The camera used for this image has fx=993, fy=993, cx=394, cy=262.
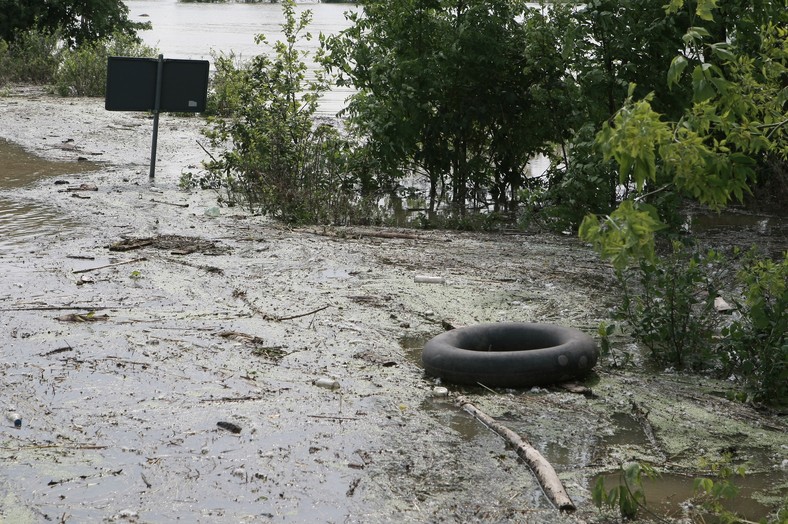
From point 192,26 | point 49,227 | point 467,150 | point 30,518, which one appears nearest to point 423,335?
point 30,518

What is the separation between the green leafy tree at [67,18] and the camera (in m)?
27.5

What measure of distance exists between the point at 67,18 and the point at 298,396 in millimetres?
25637

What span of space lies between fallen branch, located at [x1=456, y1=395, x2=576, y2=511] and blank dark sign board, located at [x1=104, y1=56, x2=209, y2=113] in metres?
8.28

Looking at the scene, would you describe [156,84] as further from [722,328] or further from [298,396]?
[722,328]

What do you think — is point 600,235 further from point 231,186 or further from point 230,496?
point 231,186

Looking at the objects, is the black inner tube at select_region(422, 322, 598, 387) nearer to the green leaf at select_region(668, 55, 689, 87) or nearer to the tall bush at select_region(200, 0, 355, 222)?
the green leaf at select_region(668, 55, 689, 87)

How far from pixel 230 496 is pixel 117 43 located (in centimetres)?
2271

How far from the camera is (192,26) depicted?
4894cm

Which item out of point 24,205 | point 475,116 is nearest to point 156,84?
point 24,205

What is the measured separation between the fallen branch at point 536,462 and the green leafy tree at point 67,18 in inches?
953

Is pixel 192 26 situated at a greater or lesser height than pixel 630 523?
greater

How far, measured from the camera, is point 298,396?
18.7ft

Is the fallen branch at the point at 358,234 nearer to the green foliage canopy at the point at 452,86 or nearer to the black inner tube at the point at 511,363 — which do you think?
the green foliage canopy at the point at 452,86

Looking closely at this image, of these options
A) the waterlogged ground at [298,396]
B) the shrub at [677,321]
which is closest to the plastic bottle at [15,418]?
the waterlogged ground at [298,396]
